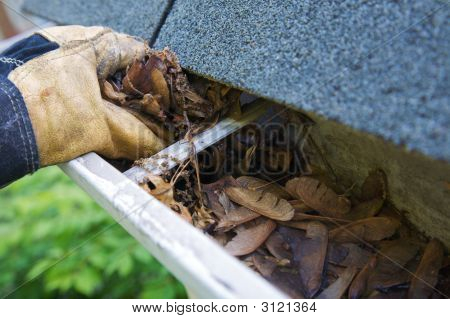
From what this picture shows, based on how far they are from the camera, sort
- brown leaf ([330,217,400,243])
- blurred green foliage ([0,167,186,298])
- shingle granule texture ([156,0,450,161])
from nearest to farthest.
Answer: shingle granule texture ([156,0,450,161]) → brown leaf ([330,217,400,243]) → blurred green foliage ([0,167,186,298])

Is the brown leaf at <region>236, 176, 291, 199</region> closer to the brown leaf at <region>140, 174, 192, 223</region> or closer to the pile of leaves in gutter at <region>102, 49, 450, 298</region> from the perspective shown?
the pile of leaves in gutter at <region>102, 49, 450, 298</region>

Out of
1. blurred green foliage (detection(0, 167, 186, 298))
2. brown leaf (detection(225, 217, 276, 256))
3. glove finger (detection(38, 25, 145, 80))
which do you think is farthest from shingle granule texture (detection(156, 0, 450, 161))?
blurred green foliage (detection(0, 167, 186, 298))

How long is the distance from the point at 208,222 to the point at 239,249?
0.30ft

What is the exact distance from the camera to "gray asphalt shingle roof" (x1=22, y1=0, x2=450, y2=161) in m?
0.65

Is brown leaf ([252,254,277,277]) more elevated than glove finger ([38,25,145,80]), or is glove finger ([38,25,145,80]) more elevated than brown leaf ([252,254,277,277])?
→ glove finger ([38,25,145,80])

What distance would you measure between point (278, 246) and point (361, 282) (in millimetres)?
192

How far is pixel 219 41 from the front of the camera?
103cm

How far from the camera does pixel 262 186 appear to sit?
1.11 meters

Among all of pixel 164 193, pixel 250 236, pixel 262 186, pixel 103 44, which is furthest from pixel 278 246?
pixel 103 44

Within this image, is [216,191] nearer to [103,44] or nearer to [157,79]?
[157,79]

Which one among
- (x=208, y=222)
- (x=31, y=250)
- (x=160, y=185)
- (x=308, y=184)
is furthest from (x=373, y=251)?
(x=31, y=250)

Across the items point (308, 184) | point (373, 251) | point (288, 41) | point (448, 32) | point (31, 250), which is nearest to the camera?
point (448, 32)

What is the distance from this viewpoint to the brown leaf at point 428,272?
0.90m

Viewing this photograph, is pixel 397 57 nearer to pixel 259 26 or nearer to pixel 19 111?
pixel 259 26
